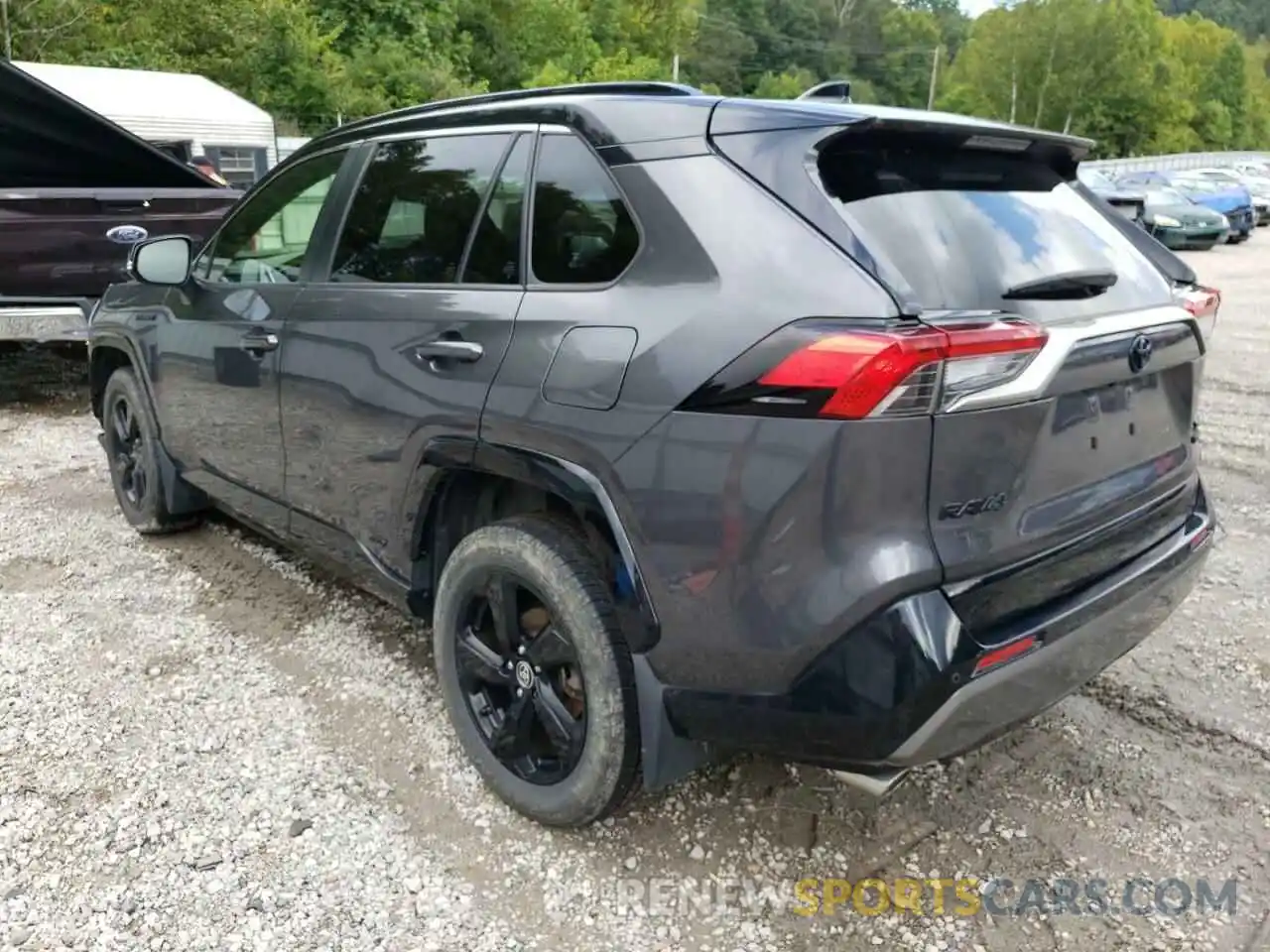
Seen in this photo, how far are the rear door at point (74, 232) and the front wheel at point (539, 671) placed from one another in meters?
4.83

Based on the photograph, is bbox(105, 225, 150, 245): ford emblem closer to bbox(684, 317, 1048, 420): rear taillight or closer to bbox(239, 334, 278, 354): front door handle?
bbox(239, 334, 278, 354): front door handle

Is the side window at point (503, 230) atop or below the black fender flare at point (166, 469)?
atop

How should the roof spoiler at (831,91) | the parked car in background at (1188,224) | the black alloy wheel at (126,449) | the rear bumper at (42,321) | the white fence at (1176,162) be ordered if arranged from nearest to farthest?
1. the roof spoiler at (831,91)
2. the black alloy wheel at (126,449)
3. the rear bumper at (42,321)
4. the parked car in background at (1188,224)
5. the white fence at (1176,162)

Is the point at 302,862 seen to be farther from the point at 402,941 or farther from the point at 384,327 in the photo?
the point at 384,327

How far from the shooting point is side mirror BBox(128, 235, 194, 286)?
399cm

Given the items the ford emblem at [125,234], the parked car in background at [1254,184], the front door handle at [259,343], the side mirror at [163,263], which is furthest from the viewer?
the parked car in background at [1254,184]

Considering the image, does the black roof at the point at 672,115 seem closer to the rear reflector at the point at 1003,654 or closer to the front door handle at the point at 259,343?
the front door handle at the point at 259,343

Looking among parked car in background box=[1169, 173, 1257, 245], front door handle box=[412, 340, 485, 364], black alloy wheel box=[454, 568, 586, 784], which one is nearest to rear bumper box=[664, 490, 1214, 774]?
black alloy wheel box=[454, 568, 586, 784]

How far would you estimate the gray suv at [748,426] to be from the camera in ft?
6.54

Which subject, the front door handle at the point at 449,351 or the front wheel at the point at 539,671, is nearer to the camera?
the front wheel at the point at 539,671

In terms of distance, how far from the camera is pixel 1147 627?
2527 millimetres

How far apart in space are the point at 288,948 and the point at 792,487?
1.50m

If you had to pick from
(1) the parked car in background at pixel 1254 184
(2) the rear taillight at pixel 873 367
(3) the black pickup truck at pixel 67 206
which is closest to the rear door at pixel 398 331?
(2) the rear taillight at pixel 873 367

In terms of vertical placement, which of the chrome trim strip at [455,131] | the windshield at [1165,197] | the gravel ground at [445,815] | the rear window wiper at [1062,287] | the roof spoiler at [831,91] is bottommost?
the windshield at [1165,197]
